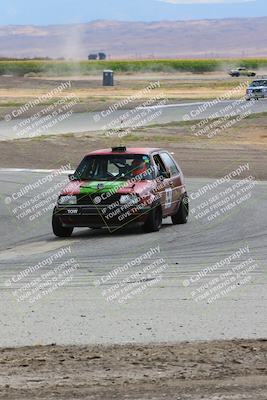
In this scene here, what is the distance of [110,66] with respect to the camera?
481ft

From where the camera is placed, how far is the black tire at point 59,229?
19027 mm

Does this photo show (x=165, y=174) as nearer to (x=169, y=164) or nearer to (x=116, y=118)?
(x=169, y=164)

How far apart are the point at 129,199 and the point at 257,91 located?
2117 inches

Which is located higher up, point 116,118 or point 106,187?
point 106,187

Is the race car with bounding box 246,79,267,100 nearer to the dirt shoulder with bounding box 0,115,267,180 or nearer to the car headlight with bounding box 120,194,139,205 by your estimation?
the dirt shoulder with bounding box 0,115,267,180

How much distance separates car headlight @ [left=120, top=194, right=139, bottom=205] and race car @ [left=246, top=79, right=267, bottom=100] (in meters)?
52.6

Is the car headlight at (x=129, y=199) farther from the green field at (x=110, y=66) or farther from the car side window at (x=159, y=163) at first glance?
the green field at (x=110, y=66)

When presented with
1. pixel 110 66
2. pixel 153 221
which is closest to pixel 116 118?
pixel 153 221

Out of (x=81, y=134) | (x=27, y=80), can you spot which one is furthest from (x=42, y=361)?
(x=27, y=80)

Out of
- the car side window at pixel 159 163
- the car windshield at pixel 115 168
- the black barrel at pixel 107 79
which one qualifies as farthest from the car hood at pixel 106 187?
the black barrel at pixel 107 79

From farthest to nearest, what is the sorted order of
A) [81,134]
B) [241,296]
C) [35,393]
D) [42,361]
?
[81,134], [241,296], [42,361], [35,393]

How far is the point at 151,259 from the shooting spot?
1539cm

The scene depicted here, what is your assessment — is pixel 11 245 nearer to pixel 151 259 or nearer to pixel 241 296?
pixel 151 259

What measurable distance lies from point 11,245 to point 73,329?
8121 mm
